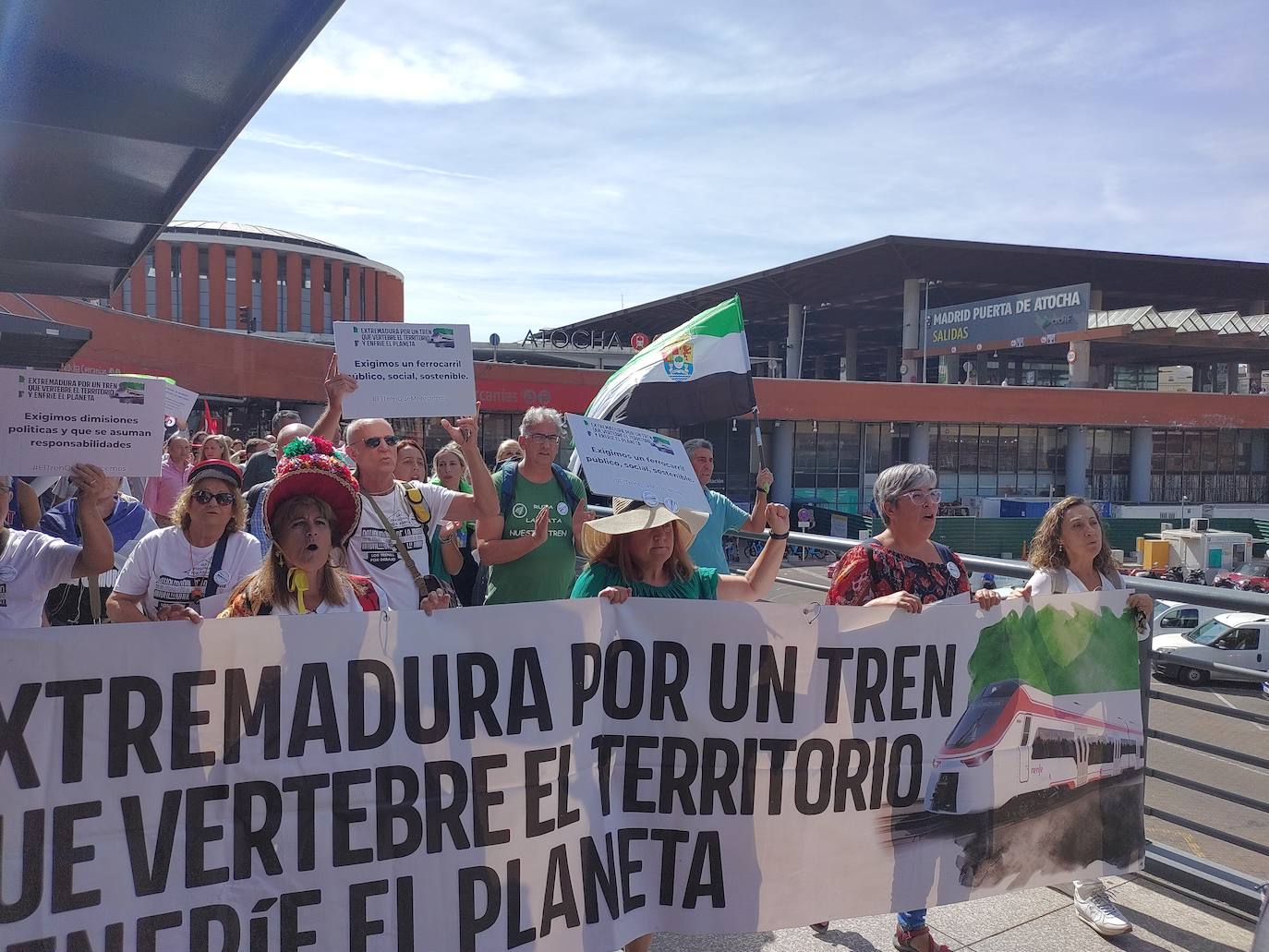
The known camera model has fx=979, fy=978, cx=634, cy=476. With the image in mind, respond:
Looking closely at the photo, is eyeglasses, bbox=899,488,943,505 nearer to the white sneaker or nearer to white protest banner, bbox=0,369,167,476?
the white sneaker

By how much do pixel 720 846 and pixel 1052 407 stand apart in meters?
44.3

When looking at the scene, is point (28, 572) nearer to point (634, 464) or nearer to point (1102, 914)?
point (634, 464)

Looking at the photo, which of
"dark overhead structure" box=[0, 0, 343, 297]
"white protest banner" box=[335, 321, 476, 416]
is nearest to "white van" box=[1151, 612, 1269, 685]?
"white protest banner" box=[335, 321, 476, 416]

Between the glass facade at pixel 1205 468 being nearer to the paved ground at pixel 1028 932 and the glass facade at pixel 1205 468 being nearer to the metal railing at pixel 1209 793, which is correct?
the metal railing at pixel 1209 793

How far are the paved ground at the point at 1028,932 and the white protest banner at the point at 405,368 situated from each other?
244cm

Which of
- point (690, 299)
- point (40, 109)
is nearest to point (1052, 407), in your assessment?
point (690, 299)

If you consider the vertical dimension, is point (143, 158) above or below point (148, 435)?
above

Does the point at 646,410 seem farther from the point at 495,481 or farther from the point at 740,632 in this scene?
the point at 740,632

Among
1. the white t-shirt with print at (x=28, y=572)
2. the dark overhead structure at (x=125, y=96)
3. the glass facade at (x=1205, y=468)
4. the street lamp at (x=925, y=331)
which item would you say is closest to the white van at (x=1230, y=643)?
the dark overhead structure at (x=125, y=96)

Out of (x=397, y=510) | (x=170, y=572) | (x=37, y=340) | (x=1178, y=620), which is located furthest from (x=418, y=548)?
(x=1178, y=620)

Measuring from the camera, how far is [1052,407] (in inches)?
1705

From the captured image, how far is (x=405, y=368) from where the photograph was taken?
175 inches

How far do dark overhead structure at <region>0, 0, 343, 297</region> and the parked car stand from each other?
26972 millimetres

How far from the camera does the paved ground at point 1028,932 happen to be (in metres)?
3.52
